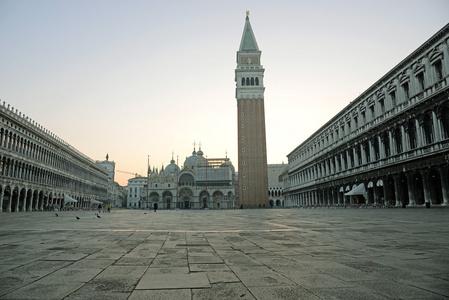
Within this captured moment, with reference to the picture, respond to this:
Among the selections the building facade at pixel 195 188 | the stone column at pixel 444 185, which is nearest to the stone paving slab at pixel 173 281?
the stone column at pixel 444 185

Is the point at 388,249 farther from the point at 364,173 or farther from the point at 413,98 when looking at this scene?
the point at 364,173

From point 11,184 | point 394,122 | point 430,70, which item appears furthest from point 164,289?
point 11,184

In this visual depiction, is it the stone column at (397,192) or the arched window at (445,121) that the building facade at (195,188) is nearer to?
the stone column at (397,192)

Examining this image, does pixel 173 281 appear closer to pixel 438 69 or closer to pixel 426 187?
pixel 426 187

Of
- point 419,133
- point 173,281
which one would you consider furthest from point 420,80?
point 173,281

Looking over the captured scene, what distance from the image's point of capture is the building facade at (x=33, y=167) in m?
37.1

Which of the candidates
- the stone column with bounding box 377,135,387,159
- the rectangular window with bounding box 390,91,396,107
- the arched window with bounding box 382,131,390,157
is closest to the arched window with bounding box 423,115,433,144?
the rectangular window with bounding box 390,91,396,107

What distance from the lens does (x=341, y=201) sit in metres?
43.7

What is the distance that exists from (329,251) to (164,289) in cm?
351

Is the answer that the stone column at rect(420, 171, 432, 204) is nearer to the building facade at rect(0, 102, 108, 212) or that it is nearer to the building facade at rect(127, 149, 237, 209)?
the building facade at rect(0, 102, 108, 212)

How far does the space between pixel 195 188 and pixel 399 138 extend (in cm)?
5975

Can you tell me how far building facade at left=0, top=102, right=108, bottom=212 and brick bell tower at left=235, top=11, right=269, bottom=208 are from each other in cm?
3189

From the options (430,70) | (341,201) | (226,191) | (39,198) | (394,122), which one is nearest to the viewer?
(430,70)

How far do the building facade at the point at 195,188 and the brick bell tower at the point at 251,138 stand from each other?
13811 millimetres
